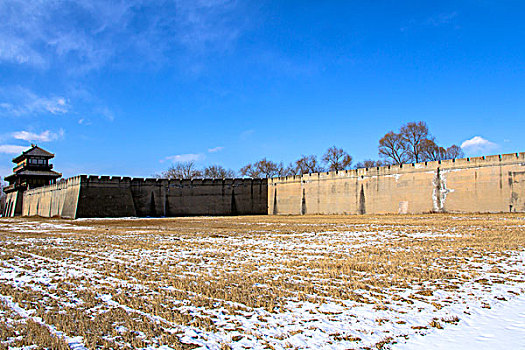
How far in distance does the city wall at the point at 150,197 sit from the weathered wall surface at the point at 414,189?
139 inches

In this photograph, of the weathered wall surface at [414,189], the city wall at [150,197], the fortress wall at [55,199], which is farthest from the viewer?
the fortress wall at [55,199]

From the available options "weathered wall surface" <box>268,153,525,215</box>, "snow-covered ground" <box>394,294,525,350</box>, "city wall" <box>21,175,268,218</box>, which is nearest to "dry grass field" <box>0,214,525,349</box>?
"snow-covered ground" <box>394,294,525,350</box>

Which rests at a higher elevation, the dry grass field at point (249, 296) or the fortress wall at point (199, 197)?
the fortress wall at point (199, 197)

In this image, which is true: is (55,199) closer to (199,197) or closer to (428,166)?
(199,197)

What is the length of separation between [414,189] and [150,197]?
993 inches

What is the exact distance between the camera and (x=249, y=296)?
5.54 m

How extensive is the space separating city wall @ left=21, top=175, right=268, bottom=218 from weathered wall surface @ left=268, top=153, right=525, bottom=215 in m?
3.54

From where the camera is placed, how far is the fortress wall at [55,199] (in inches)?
1478

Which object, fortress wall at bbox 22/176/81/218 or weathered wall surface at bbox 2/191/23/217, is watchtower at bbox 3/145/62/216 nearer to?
weathered wall surface at bbox 2/191/23/217

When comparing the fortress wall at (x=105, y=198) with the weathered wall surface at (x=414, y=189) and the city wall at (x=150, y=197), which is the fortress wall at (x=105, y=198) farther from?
the weathered wall surface at (x=414, y=189)

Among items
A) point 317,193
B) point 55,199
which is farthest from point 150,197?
point 317,193

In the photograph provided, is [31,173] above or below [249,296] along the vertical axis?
above

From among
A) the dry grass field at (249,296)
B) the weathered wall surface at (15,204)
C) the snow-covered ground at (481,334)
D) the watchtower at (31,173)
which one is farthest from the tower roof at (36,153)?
the snow-covered ground at (481,334)

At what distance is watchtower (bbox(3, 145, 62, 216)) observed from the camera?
54.3 metres
